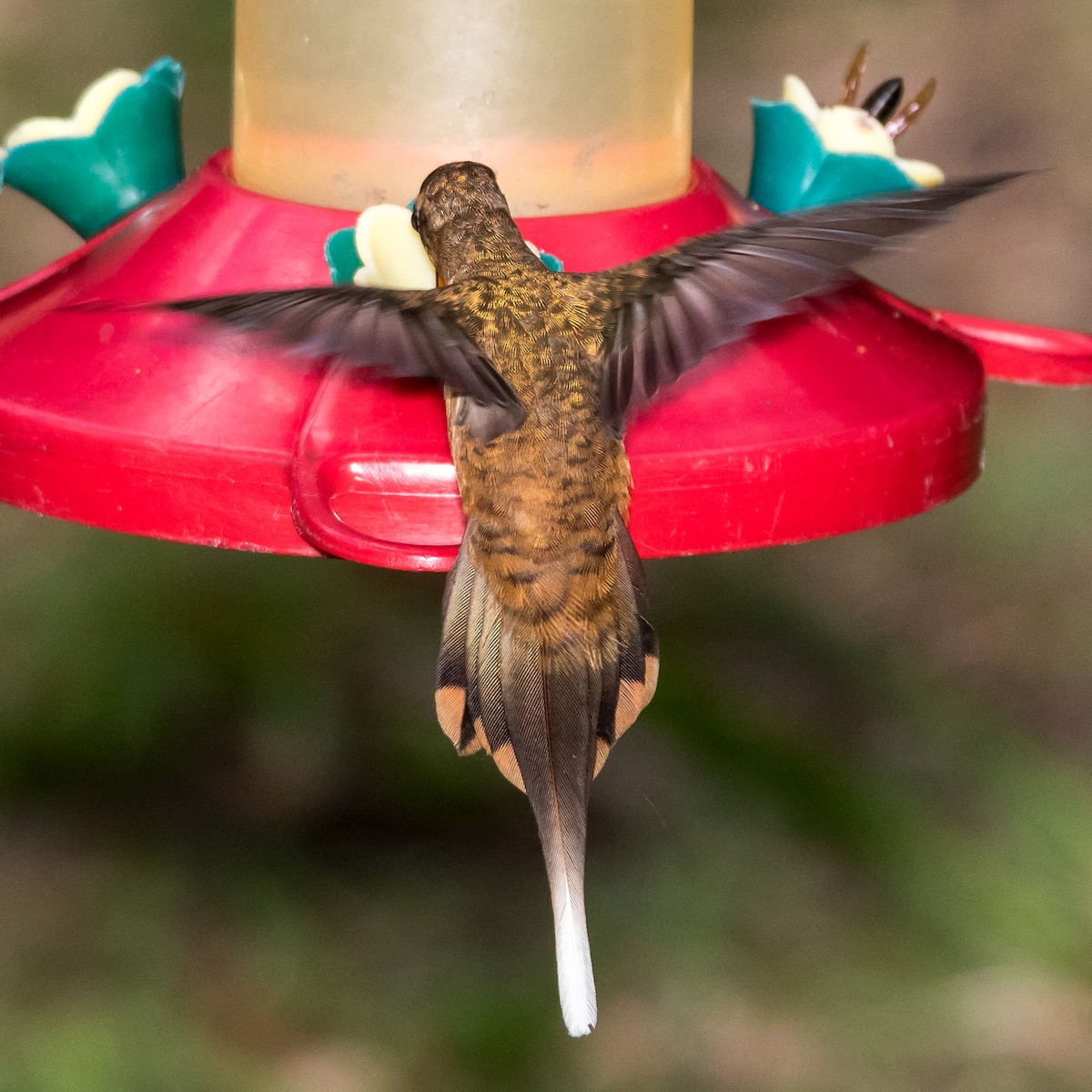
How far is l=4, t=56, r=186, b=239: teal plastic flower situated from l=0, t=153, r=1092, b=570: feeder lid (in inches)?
13.3

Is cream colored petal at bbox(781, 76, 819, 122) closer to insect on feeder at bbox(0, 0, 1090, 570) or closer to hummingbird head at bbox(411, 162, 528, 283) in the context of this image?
insect on feeder at bbox(0, 0, 1090, 570)

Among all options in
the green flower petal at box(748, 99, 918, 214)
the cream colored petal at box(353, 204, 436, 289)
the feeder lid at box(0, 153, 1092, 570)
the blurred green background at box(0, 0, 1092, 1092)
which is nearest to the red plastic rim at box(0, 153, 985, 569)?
the feeder lid at box(0, 153, 1092, 570)

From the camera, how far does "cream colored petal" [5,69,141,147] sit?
220 cm

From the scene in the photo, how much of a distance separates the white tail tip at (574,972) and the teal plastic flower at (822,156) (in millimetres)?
1040

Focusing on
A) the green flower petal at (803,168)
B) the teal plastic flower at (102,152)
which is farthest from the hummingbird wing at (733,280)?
the teal plastic flower at (102,152)

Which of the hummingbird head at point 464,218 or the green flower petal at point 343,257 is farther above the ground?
the hummingbird head at point 464,218

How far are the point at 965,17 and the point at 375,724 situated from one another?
2951mm

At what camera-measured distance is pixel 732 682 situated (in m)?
5.29

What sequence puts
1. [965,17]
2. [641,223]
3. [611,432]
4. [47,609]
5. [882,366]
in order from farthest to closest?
[965,17] → [47,609] → [641,223] → [882,366] → [611,432]

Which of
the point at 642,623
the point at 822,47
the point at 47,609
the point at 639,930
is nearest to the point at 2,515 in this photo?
the point at 47,609

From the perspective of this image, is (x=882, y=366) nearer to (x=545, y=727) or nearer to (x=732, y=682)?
(x=545, y=727)

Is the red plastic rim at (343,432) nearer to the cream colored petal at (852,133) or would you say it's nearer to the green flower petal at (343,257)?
the green flower petal at (343,257)

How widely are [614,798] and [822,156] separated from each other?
317 centimetres

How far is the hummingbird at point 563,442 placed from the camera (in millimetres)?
1713
